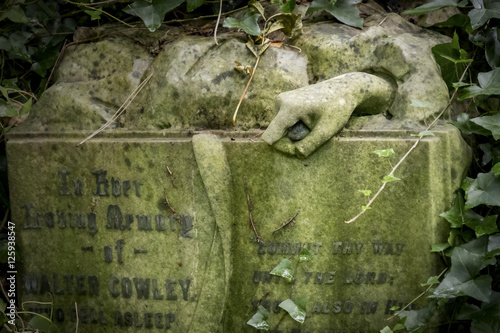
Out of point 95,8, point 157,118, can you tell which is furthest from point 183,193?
point 95,8

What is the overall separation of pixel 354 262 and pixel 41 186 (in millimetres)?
1454

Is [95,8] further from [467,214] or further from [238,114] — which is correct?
[467,214]

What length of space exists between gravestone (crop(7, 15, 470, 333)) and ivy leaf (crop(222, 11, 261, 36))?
82 millimetres

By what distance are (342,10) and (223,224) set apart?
3.94 ft

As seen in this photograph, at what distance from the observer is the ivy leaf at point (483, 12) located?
2.31 meters

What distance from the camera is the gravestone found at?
2.20 m

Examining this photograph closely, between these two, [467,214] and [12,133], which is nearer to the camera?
[467,214]

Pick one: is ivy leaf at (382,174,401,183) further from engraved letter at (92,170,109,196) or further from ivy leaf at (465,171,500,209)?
engraved letter at (92,170,109,196)

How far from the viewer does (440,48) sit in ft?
7.60

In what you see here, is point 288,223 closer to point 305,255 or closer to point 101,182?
point 305,255

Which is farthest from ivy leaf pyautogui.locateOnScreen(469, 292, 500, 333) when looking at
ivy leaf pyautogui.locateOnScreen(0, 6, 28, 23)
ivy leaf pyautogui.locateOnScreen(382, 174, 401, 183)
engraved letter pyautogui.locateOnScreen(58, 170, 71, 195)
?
ivy leaf pyautogui.locateOnScreen(0, 6, 28, 23)

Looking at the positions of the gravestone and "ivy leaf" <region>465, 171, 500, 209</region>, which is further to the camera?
the gravestone

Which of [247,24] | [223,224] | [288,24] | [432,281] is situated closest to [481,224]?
[432,281]

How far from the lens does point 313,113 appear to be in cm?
211
